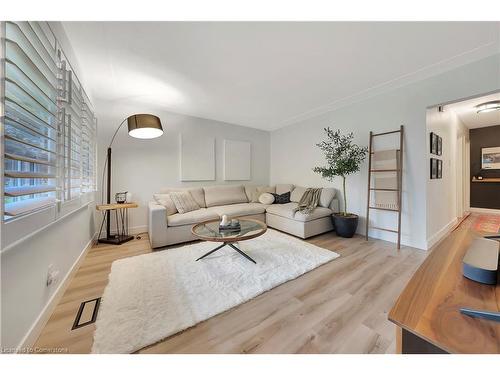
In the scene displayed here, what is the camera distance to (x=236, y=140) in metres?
4.46

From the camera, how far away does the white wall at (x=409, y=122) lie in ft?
6.86

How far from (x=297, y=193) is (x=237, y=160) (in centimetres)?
162

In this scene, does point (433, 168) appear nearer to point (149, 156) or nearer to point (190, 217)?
point (190, 217)

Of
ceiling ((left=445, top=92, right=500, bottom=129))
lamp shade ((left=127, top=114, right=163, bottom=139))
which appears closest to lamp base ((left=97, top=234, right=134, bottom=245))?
lamp shade ((left=127, top=114, right=163, bottom=139))

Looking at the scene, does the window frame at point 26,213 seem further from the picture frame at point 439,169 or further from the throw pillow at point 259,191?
the picture frame at point 439,169

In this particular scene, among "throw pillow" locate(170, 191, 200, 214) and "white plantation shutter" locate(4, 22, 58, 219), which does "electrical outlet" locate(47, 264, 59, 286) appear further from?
"throw pillow" locate(170, 191, 200, 214)

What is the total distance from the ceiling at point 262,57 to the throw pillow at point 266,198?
1882mm

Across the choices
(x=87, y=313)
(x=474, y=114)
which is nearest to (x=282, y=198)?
(x=87, y=313)

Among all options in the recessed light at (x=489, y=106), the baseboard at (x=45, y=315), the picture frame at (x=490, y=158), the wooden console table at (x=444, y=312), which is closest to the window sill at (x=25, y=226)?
the baseboard at (x=45, y=315)

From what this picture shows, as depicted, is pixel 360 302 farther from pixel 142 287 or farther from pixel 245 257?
pixel 142 287

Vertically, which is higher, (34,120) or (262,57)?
(262,57)

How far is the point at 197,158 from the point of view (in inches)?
A: 155

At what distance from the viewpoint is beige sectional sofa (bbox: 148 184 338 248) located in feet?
8.71

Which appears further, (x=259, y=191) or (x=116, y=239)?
(x=259, y=191)
